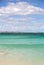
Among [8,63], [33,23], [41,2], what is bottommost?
[8,63]

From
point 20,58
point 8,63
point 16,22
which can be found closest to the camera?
point 8,63

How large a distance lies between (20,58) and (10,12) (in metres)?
0.64

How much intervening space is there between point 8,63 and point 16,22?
819 millimetres

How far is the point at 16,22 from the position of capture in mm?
2898

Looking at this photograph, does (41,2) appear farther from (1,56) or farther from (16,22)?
(1,56)

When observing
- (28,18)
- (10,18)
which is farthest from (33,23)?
(10,18)

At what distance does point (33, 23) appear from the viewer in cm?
292

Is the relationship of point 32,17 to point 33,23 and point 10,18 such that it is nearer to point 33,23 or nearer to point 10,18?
point 33,23

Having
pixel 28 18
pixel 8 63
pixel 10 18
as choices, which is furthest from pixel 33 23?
pixel 8 63

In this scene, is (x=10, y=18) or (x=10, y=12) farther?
(x=10, y=18)

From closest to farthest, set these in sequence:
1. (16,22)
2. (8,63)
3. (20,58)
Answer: (8,63) < (20,58) < (16,22)

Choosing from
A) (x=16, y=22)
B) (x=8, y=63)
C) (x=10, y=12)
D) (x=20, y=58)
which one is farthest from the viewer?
(x=16, y=22)

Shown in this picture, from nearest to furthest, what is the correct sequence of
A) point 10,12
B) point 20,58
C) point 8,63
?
point 8,63
point 20,58
point 10,12

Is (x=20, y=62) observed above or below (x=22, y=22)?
below
